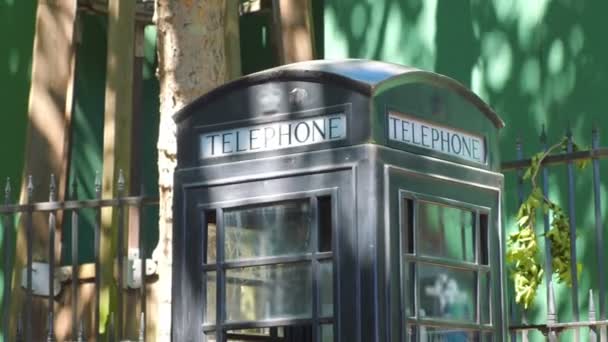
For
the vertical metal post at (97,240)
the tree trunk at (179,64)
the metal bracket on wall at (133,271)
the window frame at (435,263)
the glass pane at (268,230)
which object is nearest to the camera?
the window frame at (435,263)

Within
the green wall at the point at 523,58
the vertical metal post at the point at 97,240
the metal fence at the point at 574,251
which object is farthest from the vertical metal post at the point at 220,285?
the green wall at the point at 523,58

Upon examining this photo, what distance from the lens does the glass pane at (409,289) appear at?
5.46m

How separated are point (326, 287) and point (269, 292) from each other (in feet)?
0.86

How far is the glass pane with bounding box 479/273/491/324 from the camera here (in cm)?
584

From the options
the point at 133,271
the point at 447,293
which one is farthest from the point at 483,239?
the point at 133,271

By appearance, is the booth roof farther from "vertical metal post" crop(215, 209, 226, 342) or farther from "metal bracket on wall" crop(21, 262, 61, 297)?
"metal bracket on wall" crop(21, 262, 61, 297)

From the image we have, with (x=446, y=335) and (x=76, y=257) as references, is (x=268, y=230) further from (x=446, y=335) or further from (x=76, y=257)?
(x=76, y=257)

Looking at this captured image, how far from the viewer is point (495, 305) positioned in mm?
5922

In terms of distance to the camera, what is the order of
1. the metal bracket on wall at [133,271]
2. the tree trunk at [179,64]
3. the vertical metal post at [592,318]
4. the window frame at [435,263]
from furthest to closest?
the metal bracket on wall at [133,271] → the tree trunk at [179,64] → the vertical metal post at [592,318] → the window frame at [435,263]

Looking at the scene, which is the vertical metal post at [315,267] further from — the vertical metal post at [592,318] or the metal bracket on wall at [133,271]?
the metal bracket on wall at [133,271]

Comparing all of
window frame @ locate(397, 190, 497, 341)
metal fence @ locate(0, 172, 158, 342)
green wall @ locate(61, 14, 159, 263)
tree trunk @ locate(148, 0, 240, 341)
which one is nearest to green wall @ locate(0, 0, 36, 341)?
green wall @ locate(61, 14, 159, 263)

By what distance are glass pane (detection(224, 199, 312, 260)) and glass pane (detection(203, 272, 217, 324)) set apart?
0.14 meters

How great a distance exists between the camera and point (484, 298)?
5859mm

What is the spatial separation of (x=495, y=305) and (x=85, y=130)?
21.6ft
